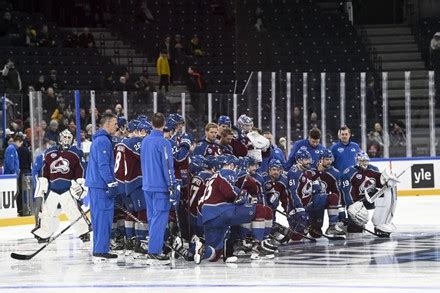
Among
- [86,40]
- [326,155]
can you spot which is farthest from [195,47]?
[326,155]

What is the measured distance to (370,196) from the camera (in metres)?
16.1

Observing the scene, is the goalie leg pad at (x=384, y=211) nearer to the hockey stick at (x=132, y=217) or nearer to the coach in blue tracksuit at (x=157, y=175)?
the hockey stick at (x=132, y=217)

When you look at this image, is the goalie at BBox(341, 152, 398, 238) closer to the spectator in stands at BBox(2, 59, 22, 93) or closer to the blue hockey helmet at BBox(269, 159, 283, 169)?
the blue hockey helmet at BBox(269, 159, 283, 169)

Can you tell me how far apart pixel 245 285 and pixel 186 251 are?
2.31m

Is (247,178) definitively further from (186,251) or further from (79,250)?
(79,250)

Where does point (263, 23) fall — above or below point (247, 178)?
above

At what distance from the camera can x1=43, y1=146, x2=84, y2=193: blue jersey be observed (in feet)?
52.3

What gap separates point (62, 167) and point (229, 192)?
328 centimetres

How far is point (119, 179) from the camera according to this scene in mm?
13953

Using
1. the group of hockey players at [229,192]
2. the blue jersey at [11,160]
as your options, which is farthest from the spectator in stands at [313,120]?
the blue jersey at [11,160]

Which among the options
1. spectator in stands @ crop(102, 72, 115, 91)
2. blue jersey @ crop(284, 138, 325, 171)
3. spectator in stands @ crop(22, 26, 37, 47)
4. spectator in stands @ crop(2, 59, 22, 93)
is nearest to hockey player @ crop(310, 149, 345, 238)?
blue jersey @ crop(284, 138, 325, 171)

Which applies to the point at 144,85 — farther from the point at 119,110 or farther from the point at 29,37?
the point at 119,110

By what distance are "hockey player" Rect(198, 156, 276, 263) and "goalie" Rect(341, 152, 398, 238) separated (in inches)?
115

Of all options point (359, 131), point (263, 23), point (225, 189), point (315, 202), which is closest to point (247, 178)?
point (225, 189)
